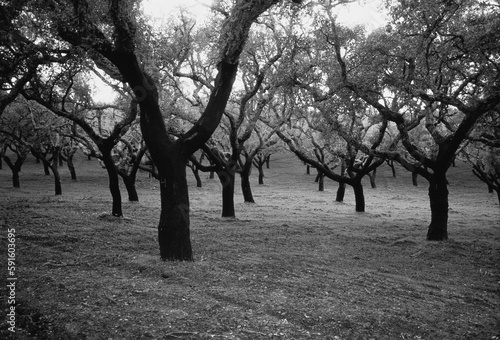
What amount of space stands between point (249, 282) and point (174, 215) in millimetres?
2534

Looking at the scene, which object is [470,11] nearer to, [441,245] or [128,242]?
[441,245]

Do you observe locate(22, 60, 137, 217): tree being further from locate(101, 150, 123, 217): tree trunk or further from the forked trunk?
the forked trunk

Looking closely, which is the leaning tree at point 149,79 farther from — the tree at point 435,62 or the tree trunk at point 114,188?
the tree trunk at point 114,188

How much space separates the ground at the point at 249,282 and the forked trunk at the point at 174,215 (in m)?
0.50

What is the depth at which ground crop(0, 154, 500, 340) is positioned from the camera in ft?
17.4

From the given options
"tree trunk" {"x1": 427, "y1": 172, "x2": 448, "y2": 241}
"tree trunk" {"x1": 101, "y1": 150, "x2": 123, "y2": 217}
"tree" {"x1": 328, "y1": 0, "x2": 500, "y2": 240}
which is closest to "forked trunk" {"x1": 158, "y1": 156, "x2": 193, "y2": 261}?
"tree" {"x1": 328, "y1": 0, "x2": 500, "y2": 240}

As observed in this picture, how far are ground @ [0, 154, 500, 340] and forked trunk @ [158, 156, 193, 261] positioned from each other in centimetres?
50

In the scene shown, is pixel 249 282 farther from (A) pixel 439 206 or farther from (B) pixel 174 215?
(A) pixel 439 206

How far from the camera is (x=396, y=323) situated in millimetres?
5793

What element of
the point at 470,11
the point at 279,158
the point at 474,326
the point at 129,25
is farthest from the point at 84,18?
the point at 279,158

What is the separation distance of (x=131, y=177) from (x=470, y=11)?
21.6m

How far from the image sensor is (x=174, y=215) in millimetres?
8680

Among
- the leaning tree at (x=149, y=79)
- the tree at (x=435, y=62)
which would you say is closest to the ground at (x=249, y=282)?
the leaning tree at (x=149, y=79)

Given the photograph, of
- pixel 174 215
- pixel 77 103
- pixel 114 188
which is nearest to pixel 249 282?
pixel 174 215
